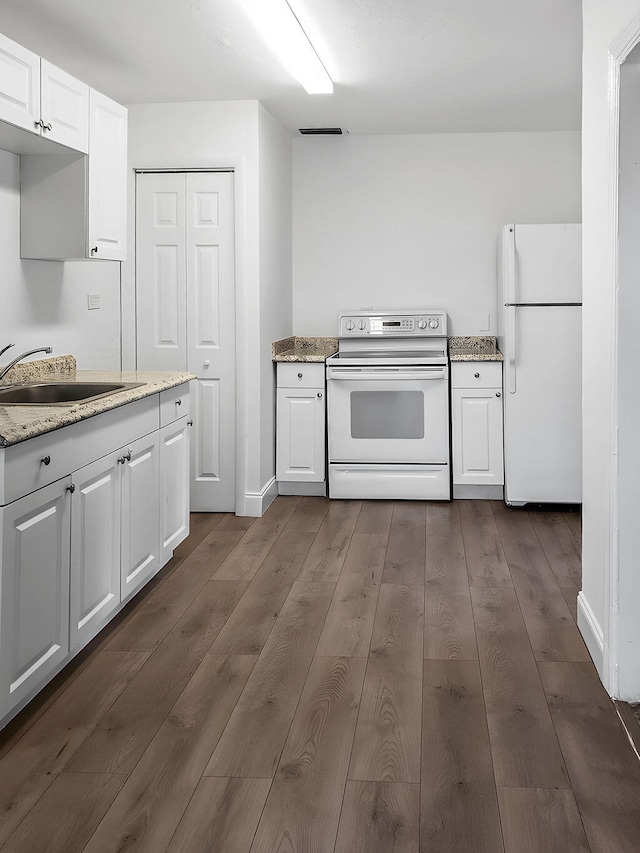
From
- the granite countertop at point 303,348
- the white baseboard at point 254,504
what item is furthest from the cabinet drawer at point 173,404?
the granite countertop at point 303,348

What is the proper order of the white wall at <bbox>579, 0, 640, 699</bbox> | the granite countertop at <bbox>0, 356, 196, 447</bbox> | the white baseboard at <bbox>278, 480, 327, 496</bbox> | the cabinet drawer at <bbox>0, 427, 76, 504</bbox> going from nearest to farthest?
the cabinet drawer at <bbox>0, 427, 76, 504</bbox>
the granite countertop at <bbox>0, 356, 196, 447</bbox>
the white wall at <bbox>579, 0, 640, 699</bbox>
the white baseboard at <bbox>278, 480, 327, 496</bbox>

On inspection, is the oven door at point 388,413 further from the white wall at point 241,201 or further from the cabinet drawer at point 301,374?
the white wall at point 241,201

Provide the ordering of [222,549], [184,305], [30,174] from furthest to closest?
[184,305] → [222,549] → [30,174]

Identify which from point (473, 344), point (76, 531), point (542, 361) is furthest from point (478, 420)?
point (76, 531)

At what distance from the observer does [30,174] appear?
350 cm

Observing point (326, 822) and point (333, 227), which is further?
Result: point (333, 227)

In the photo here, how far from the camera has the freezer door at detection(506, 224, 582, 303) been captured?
16.0ft

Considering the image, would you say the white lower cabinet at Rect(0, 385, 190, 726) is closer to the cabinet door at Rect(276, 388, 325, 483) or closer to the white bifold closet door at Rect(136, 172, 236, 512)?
the white bifold closet door at Rect(136, 172, 236, 512)

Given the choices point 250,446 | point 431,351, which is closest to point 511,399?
point 431,351

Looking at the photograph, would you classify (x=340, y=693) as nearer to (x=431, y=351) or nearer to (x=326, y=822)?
(x=326, y=822)

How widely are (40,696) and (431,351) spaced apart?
360cm

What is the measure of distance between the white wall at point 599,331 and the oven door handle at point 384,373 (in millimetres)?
2171

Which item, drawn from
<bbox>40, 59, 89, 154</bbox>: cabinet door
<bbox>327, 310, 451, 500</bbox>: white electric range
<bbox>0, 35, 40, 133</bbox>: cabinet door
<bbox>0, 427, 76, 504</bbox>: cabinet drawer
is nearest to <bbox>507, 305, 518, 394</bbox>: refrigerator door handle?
<bbox>327, 310, 451, 500</bbox>: white electric range

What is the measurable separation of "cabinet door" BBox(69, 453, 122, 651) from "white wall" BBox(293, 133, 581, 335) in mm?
3252
